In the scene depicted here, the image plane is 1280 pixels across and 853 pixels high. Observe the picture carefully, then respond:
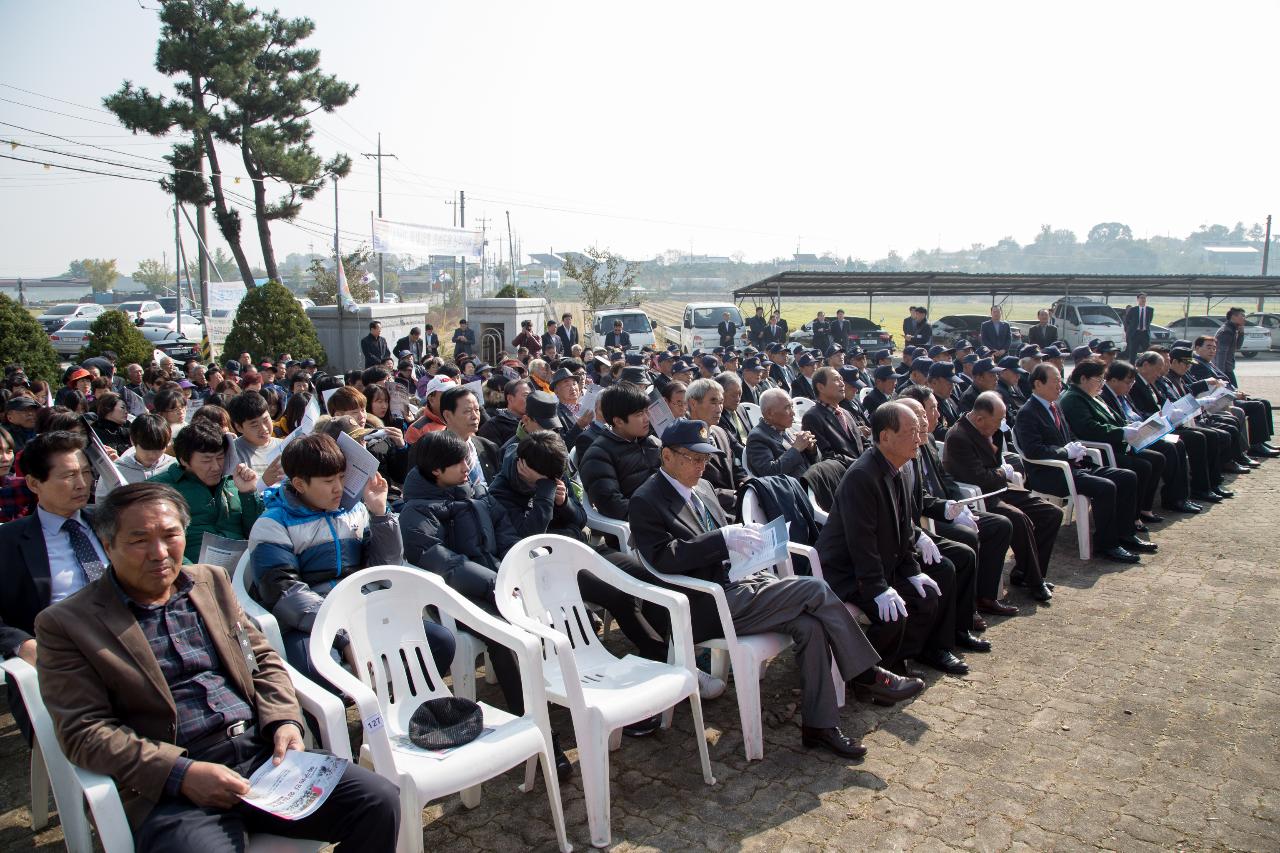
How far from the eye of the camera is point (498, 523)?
4348mm

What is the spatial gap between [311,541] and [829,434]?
13.0ft

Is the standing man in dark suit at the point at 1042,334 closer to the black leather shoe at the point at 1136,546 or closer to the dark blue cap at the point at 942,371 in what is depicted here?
the dark blue cap at the point at 942,371

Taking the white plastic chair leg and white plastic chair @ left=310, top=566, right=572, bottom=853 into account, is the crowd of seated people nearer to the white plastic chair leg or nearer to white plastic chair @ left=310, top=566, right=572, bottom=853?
white plastic chair @ left=310, top=566, right=572, bottom=853

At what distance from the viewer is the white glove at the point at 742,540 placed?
3.76 meters

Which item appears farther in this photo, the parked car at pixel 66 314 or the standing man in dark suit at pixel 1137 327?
the parked car at pixel 66 314

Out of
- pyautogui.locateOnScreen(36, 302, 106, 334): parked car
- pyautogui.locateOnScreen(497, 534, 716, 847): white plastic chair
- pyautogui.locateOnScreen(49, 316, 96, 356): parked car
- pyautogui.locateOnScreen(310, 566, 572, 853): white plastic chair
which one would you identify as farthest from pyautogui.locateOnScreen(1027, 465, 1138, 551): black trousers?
pyautogui.locateOnScreen(36, 302, 106, 334): parked car

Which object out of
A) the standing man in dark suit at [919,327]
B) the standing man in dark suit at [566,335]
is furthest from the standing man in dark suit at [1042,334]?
the standing man in dark suit at [566,335]

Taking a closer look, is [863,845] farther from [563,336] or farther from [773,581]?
[563,336]

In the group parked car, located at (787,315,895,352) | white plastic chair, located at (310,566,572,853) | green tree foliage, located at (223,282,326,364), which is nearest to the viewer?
white plastic chair, located at (310,566,572,853)

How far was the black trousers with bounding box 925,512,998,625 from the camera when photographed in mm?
4953

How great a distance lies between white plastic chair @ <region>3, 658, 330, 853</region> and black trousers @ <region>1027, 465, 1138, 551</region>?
5975 millimetres

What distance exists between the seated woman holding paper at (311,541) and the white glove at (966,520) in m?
3.41

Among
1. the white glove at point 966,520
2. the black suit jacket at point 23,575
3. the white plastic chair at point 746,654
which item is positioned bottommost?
the white plastic chair at point 746,654

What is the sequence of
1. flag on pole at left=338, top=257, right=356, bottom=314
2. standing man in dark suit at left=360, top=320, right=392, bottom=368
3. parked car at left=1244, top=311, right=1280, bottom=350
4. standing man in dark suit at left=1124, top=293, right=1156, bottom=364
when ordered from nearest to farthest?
standing man in dark suit at left=360, top=320, right=392, bottom=368
flag on pole at left=338, top=257, right=356, bottom=314
standing man in dark suit at left=1124, top=293, right=1156, bottom=364
parked car at left=1244, top=311, right=1280, bottom=350
